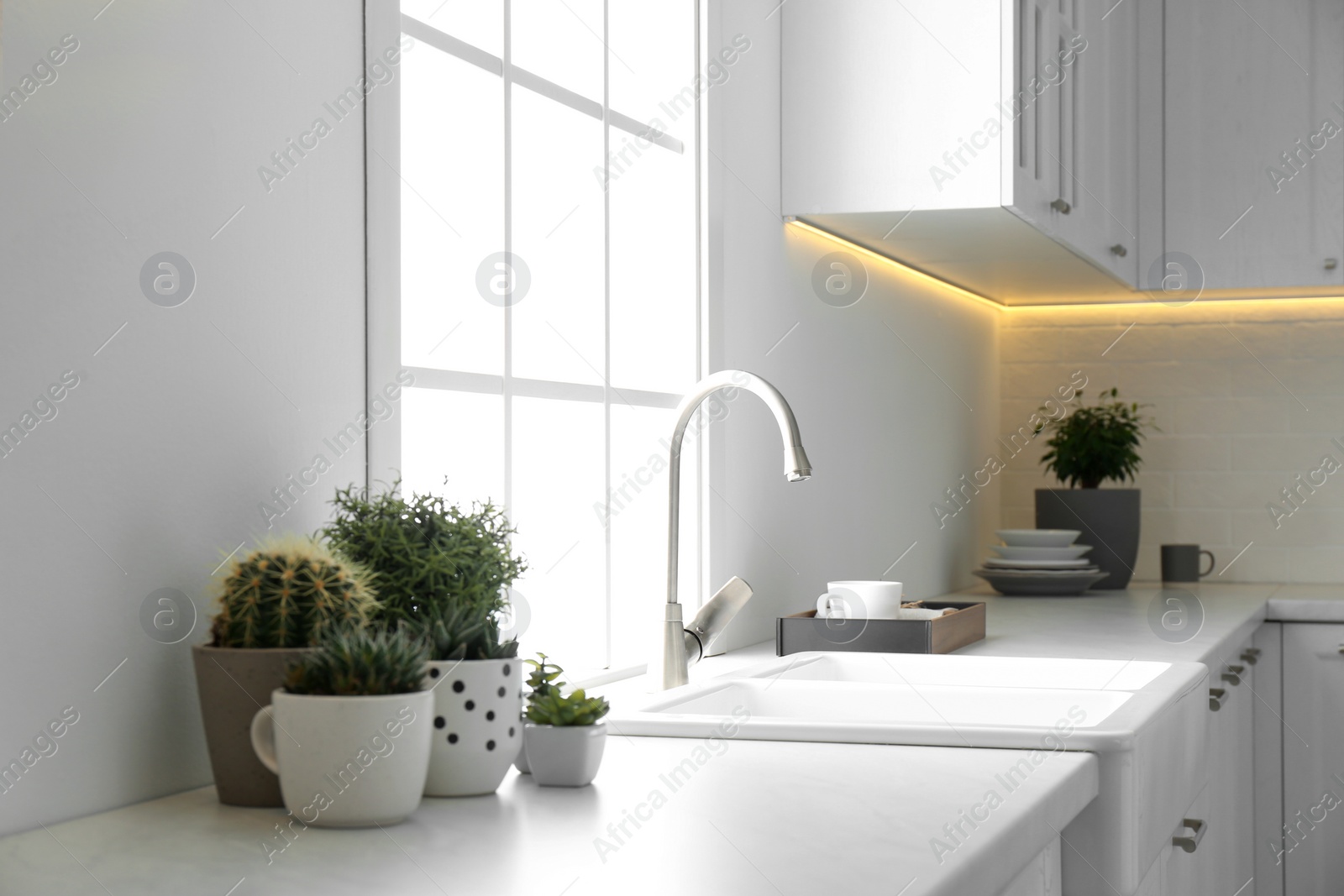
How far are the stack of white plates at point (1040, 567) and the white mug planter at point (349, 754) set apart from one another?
2.30 m

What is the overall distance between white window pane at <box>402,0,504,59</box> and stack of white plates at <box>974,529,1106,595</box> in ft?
6.12

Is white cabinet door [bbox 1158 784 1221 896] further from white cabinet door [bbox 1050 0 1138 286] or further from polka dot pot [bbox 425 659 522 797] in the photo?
white cabinet door [bbox 1050 0 1138 286]

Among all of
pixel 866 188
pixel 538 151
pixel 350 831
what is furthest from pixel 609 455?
pixel 350 831

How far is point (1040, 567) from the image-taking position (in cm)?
304

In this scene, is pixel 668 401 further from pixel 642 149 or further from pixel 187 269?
pixel 187 269

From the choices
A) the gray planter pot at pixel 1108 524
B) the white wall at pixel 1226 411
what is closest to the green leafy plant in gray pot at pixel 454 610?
the gray planter pot at pixel 1108 524

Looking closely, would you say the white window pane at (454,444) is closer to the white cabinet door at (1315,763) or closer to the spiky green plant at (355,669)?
the spiky green plant at (355,669)

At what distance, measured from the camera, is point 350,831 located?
2.94 ft

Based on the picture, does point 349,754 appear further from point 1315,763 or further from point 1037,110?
point 1315,763

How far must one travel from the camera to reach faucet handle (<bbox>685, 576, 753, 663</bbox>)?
5.28ft

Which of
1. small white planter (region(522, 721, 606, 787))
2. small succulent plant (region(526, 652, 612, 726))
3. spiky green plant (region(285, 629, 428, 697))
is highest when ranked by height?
spiky green plant (region(285, 629, 428, 697))

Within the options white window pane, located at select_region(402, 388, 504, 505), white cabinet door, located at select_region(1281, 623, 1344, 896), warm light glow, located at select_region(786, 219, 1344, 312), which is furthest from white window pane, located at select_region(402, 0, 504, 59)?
white cabinet door, located at select_region(1281, 623, 1344, 896)

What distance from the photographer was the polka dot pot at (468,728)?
3.25 ft

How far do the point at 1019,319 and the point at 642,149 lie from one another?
2010 millimetres
